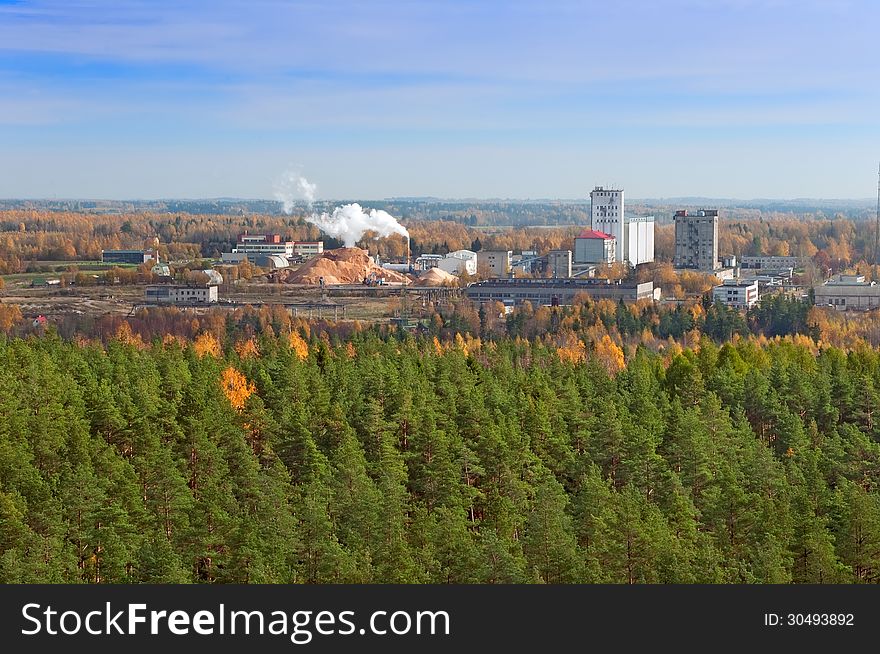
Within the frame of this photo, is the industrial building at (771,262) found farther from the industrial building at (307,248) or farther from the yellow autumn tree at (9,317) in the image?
the yellow autumn tree at (9,317)

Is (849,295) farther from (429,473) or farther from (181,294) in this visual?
(429,473)

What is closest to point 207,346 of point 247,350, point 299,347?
point 247,350

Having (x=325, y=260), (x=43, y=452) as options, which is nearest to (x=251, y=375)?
(x=43, y=452)

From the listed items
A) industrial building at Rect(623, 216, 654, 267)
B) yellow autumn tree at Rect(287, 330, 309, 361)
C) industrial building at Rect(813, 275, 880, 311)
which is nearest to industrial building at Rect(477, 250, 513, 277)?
industrial building at Rect(623, 216, 654, 267)

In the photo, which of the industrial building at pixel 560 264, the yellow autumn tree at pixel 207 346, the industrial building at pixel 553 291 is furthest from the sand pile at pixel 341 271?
the yellow autumn tree at pixel 207 346

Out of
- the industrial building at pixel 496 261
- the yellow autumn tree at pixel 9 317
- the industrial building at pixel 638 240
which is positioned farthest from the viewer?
the industrial building at pixel 638 240

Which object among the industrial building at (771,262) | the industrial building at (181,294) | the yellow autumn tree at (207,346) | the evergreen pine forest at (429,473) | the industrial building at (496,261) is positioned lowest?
the industrial building at (771,262)

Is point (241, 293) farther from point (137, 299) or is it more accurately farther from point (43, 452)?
point (43, 452)
